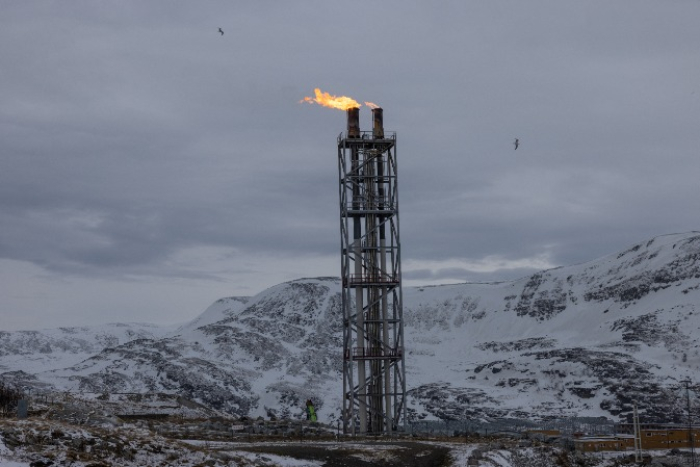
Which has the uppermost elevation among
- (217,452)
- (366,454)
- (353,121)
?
(353,121)

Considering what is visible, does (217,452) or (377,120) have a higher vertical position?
(377,120)

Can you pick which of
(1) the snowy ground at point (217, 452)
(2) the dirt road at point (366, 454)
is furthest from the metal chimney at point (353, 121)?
(2) the dirt road at point (366, 454)

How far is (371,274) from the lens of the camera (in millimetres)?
60500

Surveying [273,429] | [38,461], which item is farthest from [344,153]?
[38,461]

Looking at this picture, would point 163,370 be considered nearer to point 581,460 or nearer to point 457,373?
point 457,373

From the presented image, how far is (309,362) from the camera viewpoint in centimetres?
19312

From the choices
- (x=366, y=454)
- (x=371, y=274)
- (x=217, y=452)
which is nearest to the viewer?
(x=217, y=452)

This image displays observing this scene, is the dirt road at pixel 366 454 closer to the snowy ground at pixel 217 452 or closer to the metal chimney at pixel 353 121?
the snowy ground at pixel 217 452

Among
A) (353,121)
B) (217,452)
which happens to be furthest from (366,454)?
(353,121)

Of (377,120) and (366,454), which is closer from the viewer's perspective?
(366,454)

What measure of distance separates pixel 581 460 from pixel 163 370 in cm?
13598

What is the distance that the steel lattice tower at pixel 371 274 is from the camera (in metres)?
59.7

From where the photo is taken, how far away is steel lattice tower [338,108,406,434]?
2351 inches

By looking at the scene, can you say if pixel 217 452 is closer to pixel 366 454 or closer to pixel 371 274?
pixel 366 454
